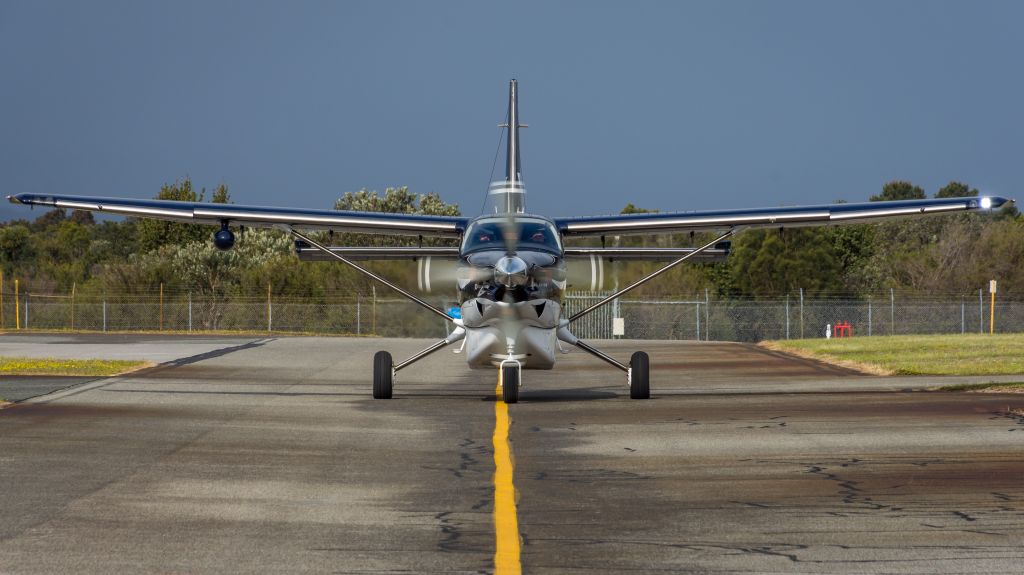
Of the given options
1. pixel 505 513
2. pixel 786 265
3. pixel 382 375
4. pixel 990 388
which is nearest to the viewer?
pixel 505 513

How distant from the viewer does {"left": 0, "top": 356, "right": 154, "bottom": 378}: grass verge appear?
23.3 m

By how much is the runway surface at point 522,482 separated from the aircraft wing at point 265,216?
11.7ft

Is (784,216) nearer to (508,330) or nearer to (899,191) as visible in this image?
(508,330)

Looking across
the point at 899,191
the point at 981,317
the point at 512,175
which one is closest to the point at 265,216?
the point at 512,175

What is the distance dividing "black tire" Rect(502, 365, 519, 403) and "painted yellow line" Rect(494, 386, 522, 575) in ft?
10.9

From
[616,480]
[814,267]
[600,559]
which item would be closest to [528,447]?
[616,480]

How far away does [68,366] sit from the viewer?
24.8m

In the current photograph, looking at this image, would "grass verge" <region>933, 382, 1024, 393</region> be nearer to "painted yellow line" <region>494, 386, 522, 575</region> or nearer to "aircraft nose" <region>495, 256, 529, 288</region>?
"aircraft nose" <region>495, 256, 529, 288</region>

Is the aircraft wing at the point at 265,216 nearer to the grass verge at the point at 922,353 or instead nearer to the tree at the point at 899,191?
the grass verge at the point at 922,353

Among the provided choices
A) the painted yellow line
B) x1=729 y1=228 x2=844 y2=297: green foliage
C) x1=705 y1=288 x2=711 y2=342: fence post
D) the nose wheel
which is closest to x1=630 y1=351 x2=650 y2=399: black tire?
the nose wheel

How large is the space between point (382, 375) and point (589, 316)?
3417cm

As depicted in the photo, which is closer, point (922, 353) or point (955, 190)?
point (922, 353)

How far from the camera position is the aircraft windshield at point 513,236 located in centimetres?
1736

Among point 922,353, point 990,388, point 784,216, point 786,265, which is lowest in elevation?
point 990,388
